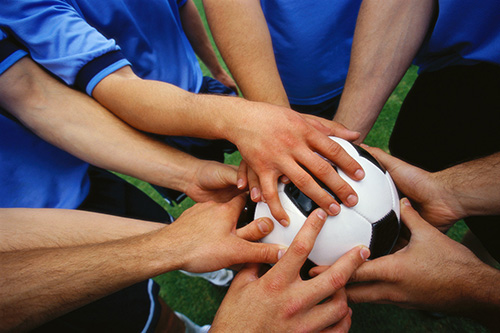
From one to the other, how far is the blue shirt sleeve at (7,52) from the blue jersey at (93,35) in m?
0.04

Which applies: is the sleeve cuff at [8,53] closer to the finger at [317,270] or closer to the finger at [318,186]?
the finger at [318,186]

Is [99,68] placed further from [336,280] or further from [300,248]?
[336,280]

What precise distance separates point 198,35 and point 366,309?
2.27 m

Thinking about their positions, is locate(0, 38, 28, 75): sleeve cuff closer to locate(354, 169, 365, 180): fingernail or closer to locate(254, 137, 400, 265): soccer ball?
locate(254, 137, 400, 265): soccer ball

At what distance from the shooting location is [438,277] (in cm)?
87

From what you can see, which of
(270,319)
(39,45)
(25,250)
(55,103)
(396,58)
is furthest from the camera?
(396,58)

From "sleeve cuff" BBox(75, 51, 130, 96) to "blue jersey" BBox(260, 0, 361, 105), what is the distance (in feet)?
2.84

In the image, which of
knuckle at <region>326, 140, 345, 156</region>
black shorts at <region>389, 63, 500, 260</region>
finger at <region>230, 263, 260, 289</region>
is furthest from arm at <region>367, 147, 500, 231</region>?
finger at <region>230, 263, 260, 289</region>

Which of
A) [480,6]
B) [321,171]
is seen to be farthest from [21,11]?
[480,6]

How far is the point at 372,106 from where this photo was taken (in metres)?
1.31

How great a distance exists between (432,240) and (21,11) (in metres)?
1.76

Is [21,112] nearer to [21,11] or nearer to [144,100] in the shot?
[21,11]

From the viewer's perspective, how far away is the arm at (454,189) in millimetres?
982

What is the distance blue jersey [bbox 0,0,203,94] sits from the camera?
100 cm
